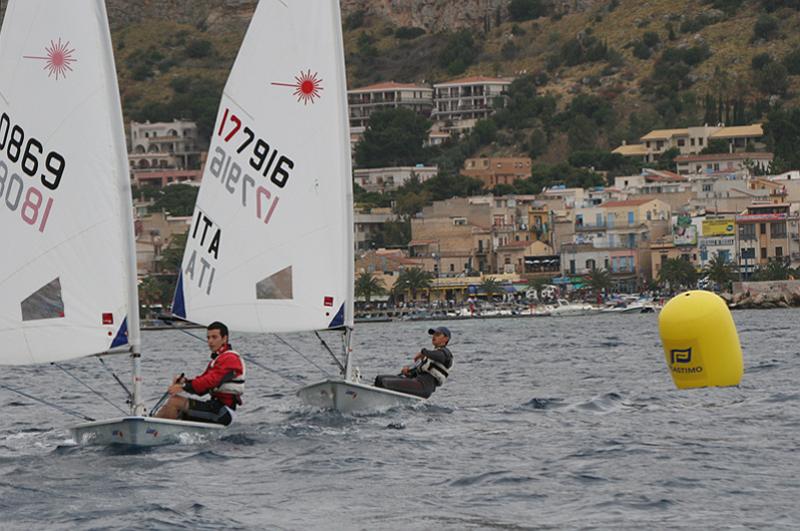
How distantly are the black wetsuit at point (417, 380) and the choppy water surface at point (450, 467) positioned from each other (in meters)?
0.38

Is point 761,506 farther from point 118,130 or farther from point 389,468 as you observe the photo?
point 118,130

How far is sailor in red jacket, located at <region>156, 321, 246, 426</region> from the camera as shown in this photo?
2344cm

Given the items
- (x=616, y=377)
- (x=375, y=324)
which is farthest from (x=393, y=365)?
(x=375, y=324)

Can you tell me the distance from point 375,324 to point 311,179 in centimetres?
9451

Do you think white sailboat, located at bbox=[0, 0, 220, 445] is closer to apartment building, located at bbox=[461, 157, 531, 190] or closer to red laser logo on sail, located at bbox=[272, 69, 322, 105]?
red laser logo on sail, located at bbox=[272, 69, 322, 105]

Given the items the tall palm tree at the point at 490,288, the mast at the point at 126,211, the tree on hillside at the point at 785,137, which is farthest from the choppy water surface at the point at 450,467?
the tree on hillside at the point at 785,137

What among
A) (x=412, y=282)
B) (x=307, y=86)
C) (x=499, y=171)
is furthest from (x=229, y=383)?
(x=499, y=171)

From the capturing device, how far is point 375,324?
122m

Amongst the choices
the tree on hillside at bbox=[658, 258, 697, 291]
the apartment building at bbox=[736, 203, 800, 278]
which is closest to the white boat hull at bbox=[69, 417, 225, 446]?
the tree on hillside at bbox=[658, 258, 697, 291]

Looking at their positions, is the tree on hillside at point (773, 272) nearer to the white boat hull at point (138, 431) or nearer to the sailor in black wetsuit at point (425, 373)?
the sailor in black wetsuit at point (425, 373)

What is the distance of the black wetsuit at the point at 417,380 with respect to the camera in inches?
1084

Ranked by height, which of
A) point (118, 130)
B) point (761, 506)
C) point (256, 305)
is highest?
point (118, 130)

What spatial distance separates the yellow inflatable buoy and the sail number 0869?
8.71 m

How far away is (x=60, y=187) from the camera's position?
23672 mm
